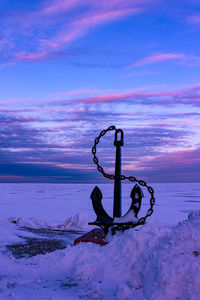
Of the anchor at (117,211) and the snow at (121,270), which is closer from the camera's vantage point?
the snow at (121,270)

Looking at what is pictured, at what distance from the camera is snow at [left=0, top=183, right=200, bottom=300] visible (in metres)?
3.14

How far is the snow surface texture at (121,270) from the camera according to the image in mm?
3141

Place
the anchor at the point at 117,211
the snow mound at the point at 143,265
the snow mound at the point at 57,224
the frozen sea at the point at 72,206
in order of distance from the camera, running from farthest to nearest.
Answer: the frozen sea at the point at 72,206 → the snow mound at the point at 57,224 → the anchor at the point at 117,211 → the snow mound at the point at 143,265

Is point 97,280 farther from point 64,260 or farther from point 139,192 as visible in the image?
point 139,192

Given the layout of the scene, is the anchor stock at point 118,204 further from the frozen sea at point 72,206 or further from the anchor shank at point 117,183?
the frozen sea at point 72,206

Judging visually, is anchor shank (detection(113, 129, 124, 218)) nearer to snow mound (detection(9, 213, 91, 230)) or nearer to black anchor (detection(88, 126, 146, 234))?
black anchor (detection(88, 126, 146, 234))

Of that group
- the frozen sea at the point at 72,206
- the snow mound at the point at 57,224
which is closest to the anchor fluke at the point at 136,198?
the snow mound at the point at 57,224

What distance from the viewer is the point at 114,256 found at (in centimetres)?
398

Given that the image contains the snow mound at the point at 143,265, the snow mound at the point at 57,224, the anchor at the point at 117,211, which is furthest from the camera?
the snow mound at the point at 57,224

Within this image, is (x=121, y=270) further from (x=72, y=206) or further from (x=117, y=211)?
(x=72, y=206)

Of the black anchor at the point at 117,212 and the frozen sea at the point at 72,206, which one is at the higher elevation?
the black anchor at the point at 117,212

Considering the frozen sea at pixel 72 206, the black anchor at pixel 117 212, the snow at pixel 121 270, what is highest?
the black anchor at pixel 117 212

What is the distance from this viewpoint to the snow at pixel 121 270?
314 cm

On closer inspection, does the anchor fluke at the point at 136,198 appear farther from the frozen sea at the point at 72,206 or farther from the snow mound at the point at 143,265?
the frozen sea at the point at 72,206
